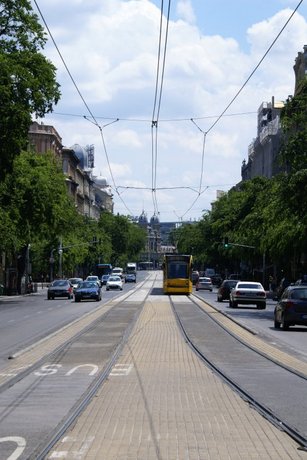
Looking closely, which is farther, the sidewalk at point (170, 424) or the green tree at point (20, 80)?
the green tree at point (20, 80)

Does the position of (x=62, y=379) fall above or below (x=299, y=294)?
below

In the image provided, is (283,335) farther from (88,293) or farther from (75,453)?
(88,293)

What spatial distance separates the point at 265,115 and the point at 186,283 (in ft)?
250

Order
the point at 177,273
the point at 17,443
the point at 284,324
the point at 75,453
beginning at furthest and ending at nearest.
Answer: the point at 177,273 → the point at 284,324 → the point at 17,443 → the point at 75,453

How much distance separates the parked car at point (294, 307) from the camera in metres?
32.0

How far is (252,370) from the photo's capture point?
1827 centimetres

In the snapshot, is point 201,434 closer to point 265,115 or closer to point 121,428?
point 121,428

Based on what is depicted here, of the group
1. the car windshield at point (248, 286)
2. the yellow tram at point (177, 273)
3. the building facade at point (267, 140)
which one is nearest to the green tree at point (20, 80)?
the car windshield at point (248, 286)

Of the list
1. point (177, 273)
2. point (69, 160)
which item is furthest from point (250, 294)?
point (69, 160)

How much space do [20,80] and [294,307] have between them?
22.1 metres

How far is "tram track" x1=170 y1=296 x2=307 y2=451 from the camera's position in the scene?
11.9 metres

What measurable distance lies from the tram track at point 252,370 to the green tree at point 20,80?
59.0ft

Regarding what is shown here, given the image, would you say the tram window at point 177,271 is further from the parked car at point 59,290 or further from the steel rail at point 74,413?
the steel rail at point 74,413

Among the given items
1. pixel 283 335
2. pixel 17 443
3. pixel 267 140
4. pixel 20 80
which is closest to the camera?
pixel 17 443
